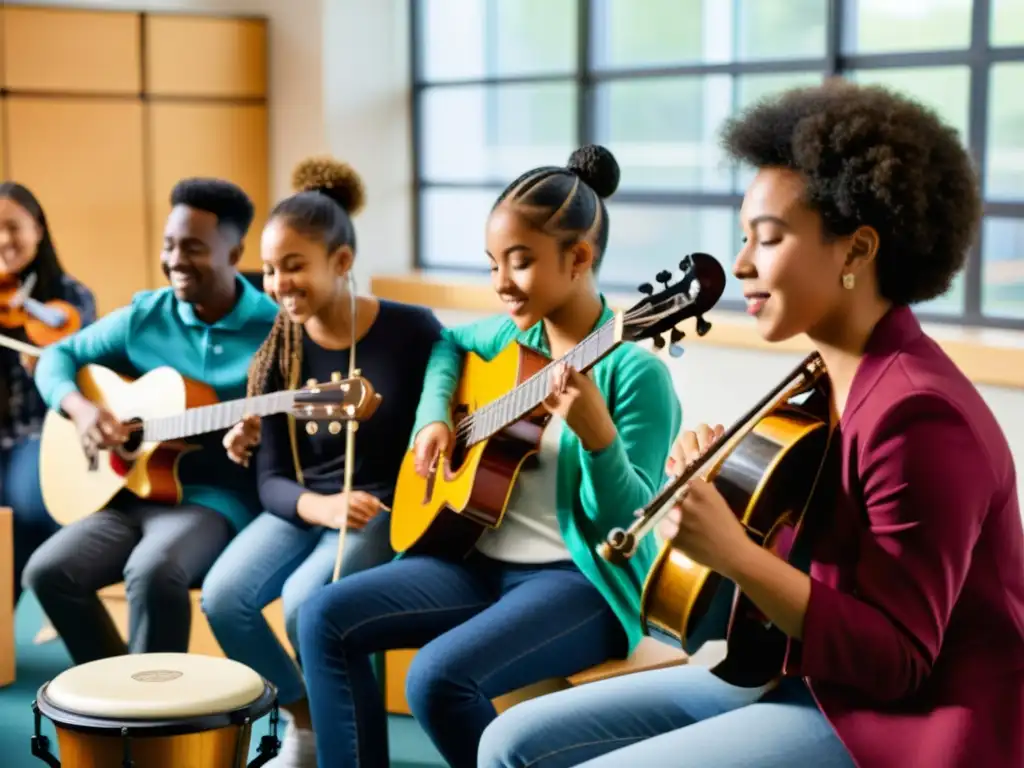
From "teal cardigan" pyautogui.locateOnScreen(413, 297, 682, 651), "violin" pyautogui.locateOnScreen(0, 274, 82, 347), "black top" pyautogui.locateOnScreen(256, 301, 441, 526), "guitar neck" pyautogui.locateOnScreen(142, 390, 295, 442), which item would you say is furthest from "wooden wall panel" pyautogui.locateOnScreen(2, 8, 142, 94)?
"teal cardigan" pyautogui.locateOnScreen(413, 297, 682, 651)

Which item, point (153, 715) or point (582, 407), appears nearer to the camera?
point (153, 715)

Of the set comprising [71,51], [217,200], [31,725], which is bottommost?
[31,725]

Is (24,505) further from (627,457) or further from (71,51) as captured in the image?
(71,51)

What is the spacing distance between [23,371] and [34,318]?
0.14m

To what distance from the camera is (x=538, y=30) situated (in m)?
5.24

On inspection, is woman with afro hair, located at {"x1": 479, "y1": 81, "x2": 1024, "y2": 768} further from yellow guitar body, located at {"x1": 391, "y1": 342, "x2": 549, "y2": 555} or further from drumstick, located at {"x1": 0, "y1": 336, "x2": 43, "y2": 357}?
drumstick, located at {"x1": 0, "y1": 336, "x2": 43, "y2": 357}

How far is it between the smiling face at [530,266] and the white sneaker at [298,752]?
34.1 inches

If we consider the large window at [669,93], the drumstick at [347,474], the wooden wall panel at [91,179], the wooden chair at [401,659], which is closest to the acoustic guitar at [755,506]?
the wooden chair at [401,659]

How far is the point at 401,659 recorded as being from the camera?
299cm

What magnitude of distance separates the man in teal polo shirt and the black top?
237mm

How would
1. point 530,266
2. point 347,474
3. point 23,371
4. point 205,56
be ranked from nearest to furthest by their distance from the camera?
point 530,266, point 347,474, point 23,371, point 205,56

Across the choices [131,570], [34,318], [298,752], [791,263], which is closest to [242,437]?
[131,570]

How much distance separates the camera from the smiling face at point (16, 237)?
3.38 metres

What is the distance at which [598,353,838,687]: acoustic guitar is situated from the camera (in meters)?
1.52
